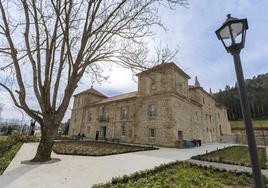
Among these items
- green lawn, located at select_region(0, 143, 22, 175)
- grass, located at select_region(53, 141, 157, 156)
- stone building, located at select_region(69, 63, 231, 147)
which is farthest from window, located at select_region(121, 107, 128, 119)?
green lawn, located at select_region(0, 143, 22, 175)

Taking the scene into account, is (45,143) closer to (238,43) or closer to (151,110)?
(238,43)

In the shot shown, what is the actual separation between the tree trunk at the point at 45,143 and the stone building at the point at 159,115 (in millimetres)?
A: 9615

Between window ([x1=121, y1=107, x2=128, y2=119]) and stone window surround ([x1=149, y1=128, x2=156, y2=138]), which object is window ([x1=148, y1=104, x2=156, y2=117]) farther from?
window ([x1=121, y1=107, x2=128, y2=119])

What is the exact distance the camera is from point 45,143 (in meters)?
8.15

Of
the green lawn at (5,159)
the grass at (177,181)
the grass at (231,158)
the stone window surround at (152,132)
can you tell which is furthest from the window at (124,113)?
the grass at (177,181)

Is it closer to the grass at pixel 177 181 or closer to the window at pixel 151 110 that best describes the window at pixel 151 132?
the window at pixel 151 110

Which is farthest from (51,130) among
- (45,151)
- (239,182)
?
(239,182)

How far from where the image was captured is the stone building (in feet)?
65.9

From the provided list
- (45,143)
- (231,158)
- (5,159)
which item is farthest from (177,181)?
(5,159)

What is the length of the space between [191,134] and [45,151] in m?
Answer: 19.0

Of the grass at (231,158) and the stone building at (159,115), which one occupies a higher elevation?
the stone building at (159,115)

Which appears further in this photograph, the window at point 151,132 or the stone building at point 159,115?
the window at point 151,132

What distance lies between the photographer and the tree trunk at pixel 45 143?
8.11m

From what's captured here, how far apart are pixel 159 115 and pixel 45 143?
1473cm
